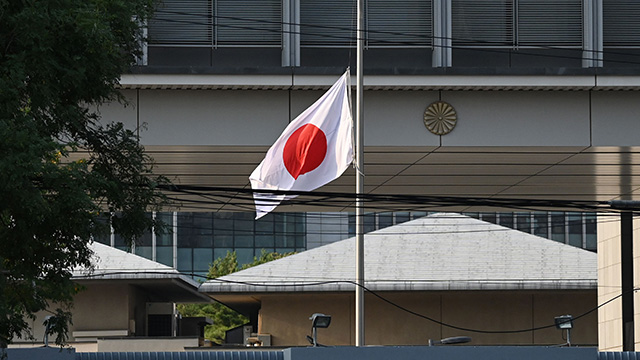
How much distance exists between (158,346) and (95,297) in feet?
9.12

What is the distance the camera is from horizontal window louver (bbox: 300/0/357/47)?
68.4ft

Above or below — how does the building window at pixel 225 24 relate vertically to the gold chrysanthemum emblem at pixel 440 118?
above

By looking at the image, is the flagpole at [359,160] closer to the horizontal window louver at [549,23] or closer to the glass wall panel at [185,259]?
the horizontal window louver at [549,23]

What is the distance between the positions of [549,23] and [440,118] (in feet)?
9.09

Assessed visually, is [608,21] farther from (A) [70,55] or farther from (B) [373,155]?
(A) [70,55]

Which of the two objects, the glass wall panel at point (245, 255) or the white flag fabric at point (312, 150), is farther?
the glass wall panel at point (245, 255)

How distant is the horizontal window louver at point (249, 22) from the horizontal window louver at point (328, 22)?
495 mm

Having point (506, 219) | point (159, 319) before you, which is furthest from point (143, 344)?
point (506, 219)

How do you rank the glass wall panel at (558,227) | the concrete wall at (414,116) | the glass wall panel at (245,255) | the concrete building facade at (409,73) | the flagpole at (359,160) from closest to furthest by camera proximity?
the flagpole at (359,160)
the concrete building facade at (409,73)
the concrete wall at (414,116)
the glass wall panel at (558,227)
the glass wall panel at (245,255)

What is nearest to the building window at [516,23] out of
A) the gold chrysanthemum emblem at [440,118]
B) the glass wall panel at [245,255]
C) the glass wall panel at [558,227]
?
the gold chrysanthemum emblem at [440,118]

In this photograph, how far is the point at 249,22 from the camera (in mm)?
20781

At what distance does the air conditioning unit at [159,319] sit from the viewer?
142 feet

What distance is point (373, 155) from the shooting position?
22.1m

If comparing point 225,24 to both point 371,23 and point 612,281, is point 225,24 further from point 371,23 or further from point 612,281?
point 612,281
